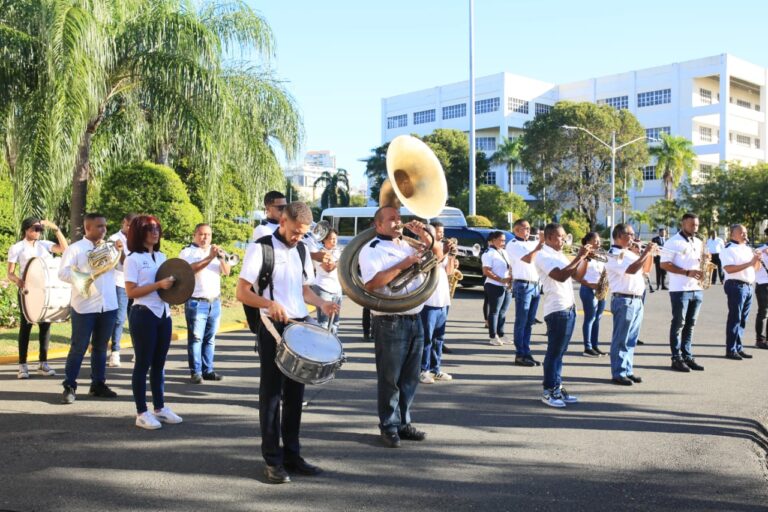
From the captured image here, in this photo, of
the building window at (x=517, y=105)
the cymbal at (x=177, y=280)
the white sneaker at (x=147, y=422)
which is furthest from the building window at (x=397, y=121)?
the white sneaker at (x=147, y=422)

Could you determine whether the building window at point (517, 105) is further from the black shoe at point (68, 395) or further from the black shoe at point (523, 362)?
the black shoe at point (68, 395)

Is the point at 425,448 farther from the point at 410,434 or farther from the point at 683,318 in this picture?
the point at 683,318

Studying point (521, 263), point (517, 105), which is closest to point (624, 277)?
point (521, 263)

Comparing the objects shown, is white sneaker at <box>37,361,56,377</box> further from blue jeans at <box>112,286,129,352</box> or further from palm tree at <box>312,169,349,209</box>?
palm tree at <box>312,169,349,209</box>

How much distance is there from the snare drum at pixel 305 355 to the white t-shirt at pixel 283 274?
215 millimetres

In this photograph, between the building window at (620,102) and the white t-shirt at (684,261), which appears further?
the building window at (620,102)

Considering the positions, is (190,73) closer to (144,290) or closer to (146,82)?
(146,82)

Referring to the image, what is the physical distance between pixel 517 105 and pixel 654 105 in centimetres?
1318

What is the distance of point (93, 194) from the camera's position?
16812 mm

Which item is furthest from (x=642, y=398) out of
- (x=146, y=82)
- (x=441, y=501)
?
(x=146, y=82)

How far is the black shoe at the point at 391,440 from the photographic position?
5.62m

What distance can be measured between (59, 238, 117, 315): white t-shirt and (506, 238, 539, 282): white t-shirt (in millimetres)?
5363

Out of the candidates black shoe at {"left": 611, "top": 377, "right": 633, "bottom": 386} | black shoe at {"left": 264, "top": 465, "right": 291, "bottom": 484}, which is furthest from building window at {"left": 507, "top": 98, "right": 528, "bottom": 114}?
black shoe at {"left": 264, "top": 465, "right": 291, "bottom": 484}

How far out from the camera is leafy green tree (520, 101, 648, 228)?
47875 mm
